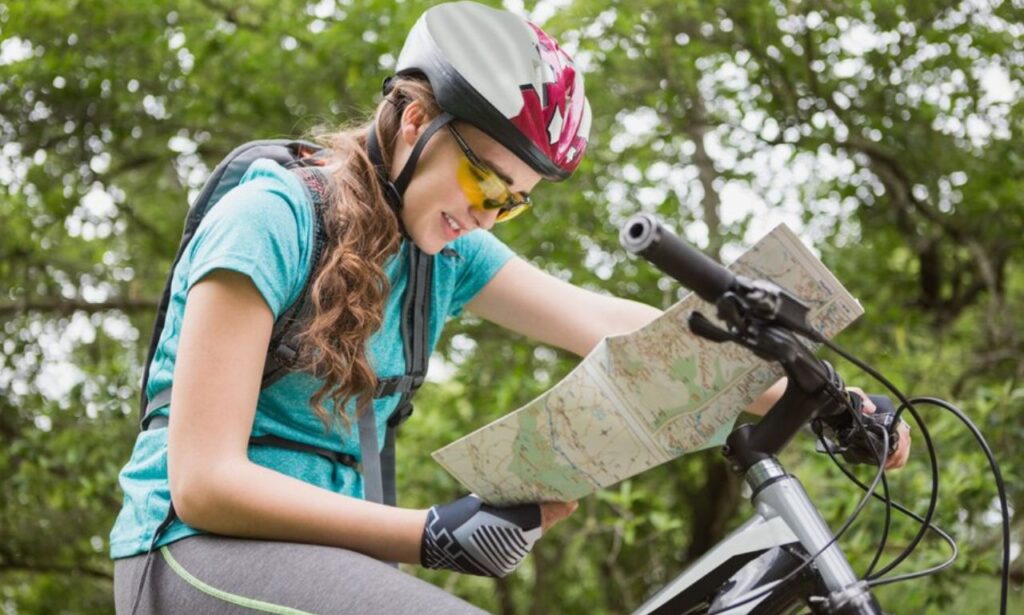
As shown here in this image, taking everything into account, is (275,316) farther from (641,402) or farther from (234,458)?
(641,402)

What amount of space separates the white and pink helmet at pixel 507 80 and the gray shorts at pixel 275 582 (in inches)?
30.5

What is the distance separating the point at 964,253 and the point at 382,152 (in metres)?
4.86

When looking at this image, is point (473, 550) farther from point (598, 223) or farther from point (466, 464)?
point (598, 223)

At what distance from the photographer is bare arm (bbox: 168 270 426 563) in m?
1.74

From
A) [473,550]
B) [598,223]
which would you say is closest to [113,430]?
[598,223]

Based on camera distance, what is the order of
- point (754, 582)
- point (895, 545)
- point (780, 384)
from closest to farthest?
point (754, 582) → point (780, 384) → point (895, 545)

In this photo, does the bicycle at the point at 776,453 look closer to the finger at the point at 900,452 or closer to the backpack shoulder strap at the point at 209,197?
the finger at the point at 900,452

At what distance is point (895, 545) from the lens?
175 inches

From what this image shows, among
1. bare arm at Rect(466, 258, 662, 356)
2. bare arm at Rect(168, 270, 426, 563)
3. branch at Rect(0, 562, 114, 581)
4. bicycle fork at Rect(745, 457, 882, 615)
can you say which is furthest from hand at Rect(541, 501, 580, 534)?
branch at Rect(0, 562, 114, 581)

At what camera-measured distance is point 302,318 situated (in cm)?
193

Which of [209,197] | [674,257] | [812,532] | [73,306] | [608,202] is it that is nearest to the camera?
[674,257]

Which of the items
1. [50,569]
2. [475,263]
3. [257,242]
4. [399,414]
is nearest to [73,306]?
[50,569]

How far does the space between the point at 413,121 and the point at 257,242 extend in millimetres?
468

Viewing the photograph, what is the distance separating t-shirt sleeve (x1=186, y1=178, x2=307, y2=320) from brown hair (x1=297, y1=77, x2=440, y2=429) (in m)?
0.06
